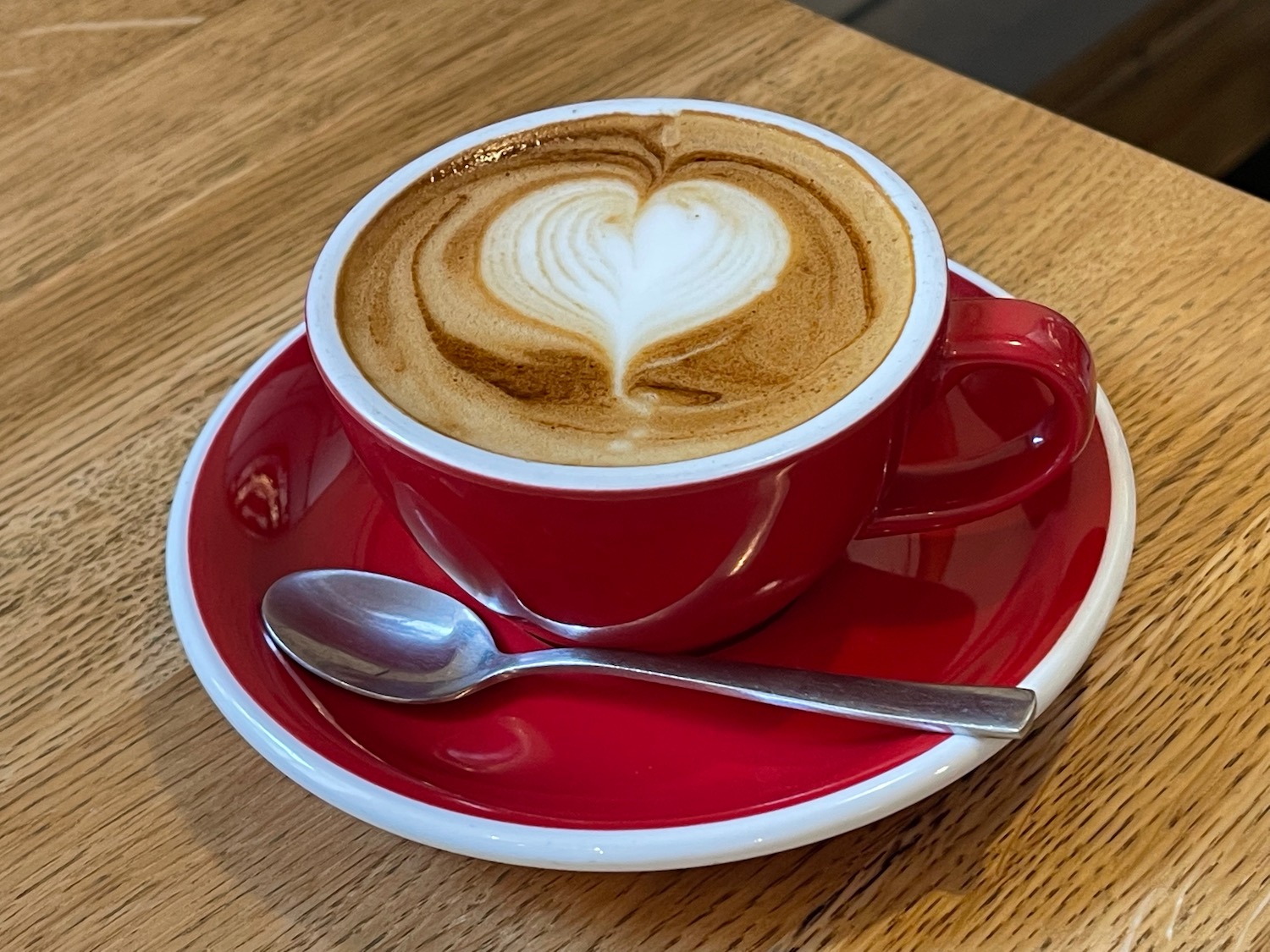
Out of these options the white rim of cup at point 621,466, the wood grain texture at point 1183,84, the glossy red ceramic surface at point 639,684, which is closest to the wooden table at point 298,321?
the glossy red ceramic surface at point 639,684

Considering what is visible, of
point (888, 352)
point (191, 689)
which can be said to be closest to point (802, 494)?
point (888, 352)

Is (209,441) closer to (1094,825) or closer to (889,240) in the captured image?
(889,240)

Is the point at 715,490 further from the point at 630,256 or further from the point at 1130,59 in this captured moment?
the point at 1130,59

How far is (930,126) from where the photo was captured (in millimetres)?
896

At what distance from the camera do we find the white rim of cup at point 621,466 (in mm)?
458

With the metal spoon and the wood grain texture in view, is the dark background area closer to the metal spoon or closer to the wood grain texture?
the wood grain texture

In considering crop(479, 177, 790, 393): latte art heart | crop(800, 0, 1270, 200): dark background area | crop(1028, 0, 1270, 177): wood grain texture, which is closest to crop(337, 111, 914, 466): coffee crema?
crop(479, 177, 790, 393): latte art heart

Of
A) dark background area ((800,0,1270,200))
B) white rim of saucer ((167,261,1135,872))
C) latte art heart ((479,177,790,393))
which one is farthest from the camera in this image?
dark background area ((800,0,1270,200))

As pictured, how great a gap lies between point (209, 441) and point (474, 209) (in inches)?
7.4

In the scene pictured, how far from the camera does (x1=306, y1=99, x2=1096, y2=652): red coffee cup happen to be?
0.47 meters

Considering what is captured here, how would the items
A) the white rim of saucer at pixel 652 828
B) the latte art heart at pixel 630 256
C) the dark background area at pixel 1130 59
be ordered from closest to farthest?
the white rim of saucer at pixel 652 828 < the latte art heart at pixel 630 256 < the dark background area at pixel 1130 59

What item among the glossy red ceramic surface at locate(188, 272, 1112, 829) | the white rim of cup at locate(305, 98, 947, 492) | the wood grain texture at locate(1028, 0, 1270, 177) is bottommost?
the wood grain texture at locate(1028, 0, 1270, 177)

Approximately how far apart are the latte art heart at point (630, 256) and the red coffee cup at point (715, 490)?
72mm

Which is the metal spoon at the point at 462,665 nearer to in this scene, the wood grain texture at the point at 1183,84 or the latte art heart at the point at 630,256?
the latte art heart at the point at 630,256
